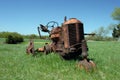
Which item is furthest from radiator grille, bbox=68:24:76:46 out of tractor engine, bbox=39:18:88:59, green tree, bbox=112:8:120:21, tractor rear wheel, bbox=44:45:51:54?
green tree, bbox=112:8:120:21

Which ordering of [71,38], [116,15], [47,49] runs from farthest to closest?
1. [116,15]
2. [47,49]
3. [71,38]

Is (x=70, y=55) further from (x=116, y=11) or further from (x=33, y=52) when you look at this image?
(x=116, y=11)

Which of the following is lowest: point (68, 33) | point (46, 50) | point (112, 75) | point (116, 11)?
point (112, 75)

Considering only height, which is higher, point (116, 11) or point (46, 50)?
point (116, 11)

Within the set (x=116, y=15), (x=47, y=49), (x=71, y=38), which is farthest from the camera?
(x=116, y=15)

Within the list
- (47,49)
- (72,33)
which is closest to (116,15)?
(47,49)

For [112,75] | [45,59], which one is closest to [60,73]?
[112,75]

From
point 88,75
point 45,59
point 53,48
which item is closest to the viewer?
point 88,75

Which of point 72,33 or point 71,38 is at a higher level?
point 72,33

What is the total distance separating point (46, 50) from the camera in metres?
9.96

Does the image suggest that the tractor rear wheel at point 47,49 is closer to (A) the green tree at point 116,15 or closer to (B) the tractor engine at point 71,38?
(B) the tractor engine at point 71,38

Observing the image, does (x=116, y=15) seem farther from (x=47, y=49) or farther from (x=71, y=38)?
(x=71, y=38)

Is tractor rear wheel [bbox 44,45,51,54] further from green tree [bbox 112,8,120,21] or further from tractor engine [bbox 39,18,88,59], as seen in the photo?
green tree [bbox 112,8,120,21]

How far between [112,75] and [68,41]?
2124 millimetres
